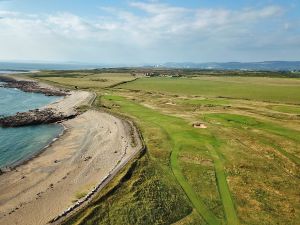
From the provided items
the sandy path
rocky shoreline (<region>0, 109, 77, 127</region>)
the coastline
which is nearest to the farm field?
the sandy path

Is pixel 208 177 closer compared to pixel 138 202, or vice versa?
pixel 138 202

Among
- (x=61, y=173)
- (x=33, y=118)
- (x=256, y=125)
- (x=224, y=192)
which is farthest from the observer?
(x=33, y=118)

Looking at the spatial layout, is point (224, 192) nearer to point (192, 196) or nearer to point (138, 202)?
point (192, 196)

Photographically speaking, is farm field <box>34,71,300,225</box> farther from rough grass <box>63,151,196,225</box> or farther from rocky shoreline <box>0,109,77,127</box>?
rocky shoreline <box>0,109,77,127</box>

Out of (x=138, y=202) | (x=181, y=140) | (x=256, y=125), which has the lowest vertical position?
(x=256, y=125)

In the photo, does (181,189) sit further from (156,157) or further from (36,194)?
(36,194)

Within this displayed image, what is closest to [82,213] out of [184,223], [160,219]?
[160,219]

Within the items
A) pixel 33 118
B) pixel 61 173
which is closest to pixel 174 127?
pixel 61 173
